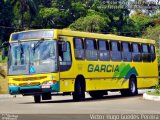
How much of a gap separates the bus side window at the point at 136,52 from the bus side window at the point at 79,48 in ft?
18.2

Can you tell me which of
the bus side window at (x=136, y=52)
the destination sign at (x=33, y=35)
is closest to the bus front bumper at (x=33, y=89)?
the destination sign at (x=33, y=35)

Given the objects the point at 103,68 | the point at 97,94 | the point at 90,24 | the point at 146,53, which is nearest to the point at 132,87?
the point at 97,94

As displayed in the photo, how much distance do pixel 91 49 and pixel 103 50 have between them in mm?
1213

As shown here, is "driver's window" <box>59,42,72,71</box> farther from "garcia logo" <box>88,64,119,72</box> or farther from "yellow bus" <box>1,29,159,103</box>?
"garcia logo" <box>88,64,119,72</box>

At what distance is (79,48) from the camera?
25609 millimetres

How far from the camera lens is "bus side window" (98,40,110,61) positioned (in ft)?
90.3

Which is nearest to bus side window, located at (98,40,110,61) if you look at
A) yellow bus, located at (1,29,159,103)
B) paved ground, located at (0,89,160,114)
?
yellow bus, located at (1,29,159,103)

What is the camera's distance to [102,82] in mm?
27609

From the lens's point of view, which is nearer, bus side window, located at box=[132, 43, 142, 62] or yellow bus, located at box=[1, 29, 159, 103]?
yellow bus, located at box=[1, 29, 159, 103]

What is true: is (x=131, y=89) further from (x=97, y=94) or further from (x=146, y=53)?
(x=146, y=53)

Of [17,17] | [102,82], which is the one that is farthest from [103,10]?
[102,82]

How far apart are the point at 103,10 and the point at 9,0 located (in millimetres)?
A: 14214

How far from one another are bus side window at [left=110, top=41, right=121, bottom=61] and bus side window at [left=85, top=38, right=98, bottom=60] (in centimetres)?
168

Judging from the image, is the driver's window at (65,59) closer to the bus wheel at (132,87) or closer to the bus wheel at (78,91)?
the bus wheel at (78,91)
